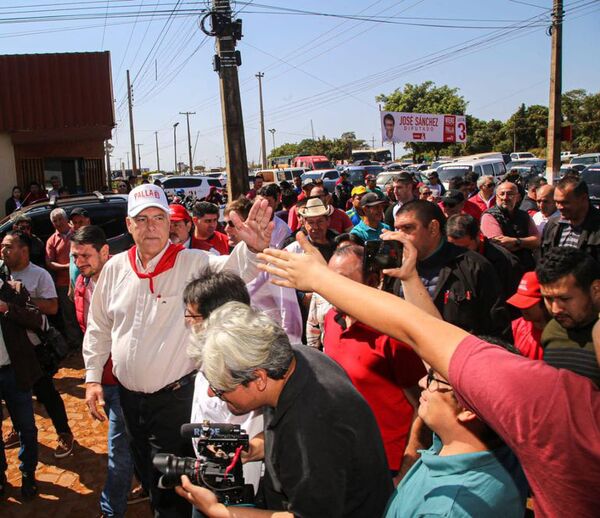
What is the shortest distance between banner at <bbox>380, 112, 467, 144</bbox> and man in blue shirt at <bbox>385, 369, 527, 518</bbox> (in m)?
24.1

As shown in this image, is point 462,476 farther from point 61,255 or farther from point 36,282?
point 61,255

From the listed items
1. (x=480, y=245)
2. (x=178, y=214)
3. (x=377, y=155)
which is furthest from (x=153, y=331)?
(x=377, y=155)

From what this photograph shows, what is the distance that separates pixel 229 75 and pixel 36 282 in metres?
5.57

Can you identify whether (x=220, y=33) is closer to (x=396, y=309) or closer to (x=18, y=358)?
(x=18, y=358)

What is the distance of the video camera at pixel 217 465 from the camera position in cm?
196

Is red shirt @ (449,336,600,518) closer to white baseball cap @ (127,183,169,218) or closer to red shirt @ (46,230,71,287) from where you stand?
white baseball cap @ (127,183,169,218)

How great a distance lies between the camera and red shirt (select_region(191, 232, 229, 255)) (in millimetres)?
5773

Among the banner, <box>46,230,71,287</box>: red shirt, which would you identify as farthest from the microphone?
the banner

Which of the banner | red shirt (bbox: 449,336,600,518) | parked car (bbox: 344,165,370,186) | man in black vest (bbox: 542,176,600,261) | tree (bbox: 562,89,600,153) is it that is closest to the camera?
red shirt (bbox: 449,336,600,518)

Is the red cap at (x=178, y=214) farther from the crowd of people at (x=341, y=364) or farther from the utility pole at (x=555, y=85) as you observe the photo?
the utility pole at (x=555, y=85)

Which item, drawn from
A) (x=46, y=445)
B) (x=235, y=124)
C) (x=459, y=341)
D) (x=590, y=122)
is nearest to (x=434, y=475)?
(x=459, y=341)

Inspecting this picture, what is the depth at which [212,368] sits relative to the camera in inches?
73.2

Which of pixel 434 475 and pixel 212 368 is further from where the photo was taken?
pixel 212 368

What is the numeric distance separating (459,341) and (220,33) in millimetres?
9201
